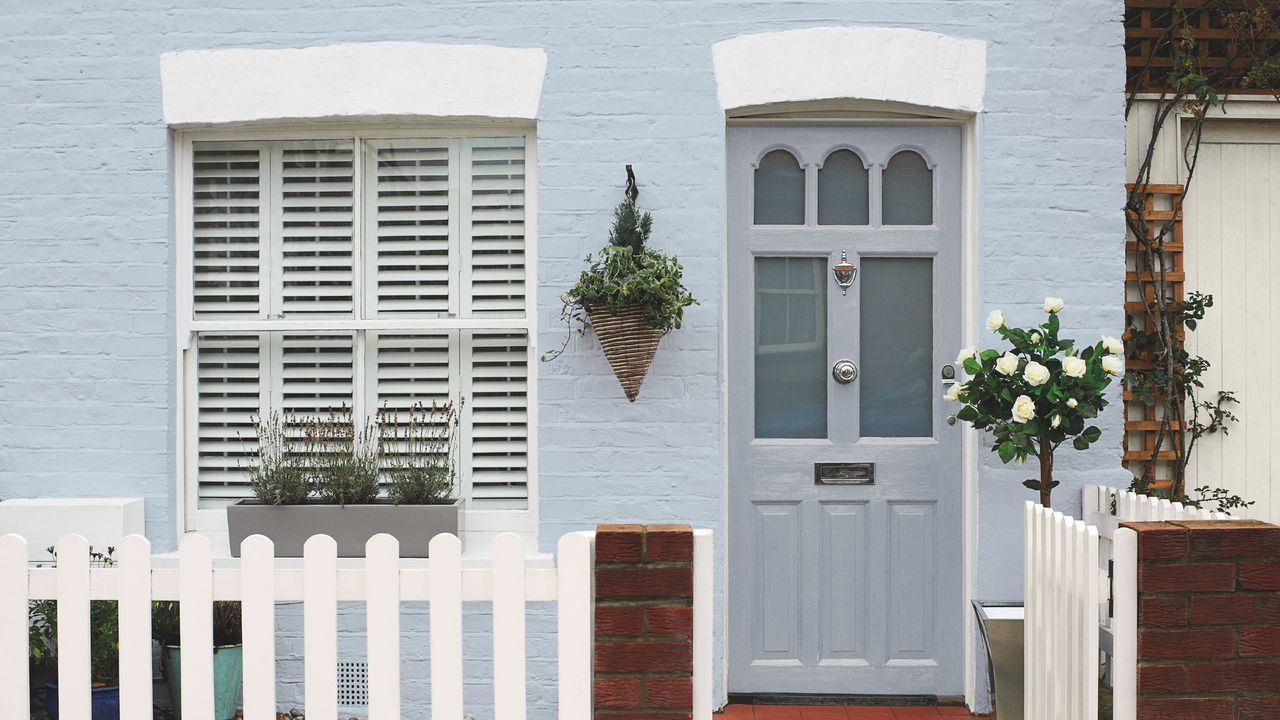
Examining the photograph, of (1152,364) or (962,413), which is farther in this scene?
(1152,364)

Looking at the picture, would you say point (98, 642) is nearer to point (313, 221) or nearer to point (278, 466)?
point (278, 466)

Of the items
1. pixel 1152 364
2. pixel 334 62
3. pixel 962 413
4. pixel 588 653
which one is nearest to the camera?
pixel 588 653

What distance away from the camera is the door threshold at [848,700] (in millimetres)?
4566

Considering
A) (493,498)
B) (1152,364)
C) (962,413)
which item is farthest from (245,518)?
(1152,364)

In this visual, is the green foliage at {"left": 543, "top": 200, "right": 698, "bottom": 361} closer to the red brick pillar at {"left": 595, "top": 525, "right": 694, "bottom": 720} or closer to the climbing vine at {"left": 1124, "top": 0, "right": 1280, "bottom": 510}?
the red brick pillar at {"left": 595, "top": 525, "right": 694, "bottom": 720}

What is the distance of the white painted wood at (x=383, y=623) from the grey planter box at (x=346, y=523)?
59.8 inches

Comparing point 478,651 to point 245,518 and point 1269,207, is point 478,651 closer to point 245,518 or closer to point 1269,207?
point 245,518

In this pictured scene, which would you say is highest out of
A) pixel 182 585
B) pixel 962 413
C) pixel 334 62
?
pixel 334 62

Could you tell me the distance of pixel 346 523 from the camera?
4391mm

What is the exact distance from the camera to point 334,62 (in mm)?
4414

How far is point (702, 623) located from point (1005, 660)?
1.62m

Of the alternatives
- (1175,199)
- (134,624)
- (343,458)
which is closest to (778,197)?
(1175,199)

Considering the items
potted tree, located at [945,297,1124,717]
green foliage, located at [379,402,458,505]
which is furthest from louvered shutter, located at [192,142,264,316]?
potted tree, located at [945,297,1124,717]

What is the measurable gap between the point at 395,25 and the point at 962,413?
278cm
